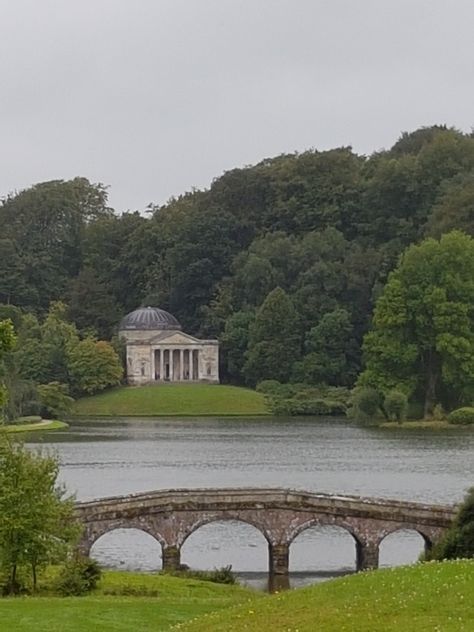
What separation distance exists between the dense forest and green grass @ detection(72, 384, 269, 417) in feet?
16.8

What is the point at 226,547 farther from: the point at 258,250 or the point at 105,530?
the point at 258,250

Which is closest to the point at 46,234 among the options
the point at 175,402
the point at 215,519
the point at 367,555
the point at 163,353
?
the point at 163,353

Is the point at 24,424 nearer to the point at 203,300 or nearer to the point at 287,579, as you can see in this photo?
the point at 203,300

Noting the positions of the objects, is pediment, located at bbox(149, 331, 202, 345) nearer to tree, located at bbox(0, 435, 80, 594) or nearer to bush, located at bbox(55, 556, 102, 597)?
bush, located at bbox(55, 556, 102, 597)

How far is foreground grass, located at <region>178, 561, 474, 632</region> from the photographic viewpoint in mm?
18500

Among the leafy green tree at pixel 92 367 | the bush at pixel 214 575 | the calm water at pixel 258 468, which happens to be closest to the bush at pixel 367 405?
the calm water at pixel 258 468

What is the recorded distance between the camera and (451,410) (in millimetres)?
112062

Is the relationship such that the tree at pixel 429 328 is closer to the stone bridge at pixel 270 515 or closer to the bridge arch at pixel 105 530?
the stone bridge at pixel 270 515

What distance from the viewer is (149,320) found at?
490ft

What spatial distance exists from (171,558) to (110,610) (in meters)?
18.0

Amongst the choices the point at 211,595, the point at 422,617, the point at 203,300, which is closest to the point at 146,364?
the point at 203,300

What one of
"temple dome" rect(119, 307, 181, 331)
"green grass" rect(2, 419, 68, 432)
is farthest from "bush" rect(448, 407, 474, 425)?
"temple dome" rect(119, 307, 181, 331)

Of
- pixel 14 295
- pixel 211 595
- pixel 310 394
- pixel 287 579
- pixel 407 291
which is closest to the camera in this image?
pixel 211 595

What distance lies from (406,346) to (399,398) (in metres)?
8.82
